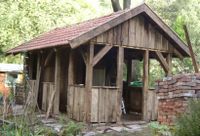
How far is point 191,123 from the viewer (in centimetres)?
622

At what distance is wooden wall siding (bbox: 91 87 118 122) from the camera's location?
12.6 meters

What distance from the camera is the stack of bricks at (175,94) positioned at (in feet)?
29.1

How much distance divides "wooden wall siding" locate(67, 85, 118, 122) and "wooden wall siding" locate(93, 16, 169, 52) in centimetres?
172

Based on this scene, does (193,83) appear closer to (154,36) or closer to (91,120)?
(91,120)

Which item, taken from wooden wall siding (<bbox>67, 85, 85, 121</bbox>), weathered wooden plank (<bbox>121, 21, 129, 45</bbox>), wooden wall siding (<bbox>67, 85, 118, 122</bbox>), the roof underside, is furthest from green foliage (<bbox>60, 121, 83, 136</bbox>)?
weathered wooden plank (<bbox>121, 21, 129, 45</bbox>)

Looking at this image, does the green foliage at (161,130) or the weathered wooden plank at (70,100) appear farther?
the weathered wooden plank at (70,100)

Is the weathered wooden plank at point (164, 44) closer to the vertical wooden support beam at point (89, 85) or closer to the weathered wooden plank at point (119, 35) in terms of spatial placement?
the weathered wooden plank at point (119, 35)

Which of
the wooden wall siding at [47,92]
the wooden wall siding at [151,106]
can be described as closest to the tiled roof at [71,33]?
the wooden wall siding at [47,92]

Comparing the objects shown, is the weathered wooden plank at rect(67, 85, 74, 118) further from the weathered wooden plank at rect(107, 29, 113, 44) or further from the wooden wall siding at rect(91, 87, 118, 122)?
the weathered wooden plank at rect(107, 29, 113, 44)

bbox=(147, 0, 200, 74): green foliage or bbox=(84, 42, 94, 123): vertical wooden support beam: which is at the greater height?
bbox=(147, 0, 200, 74): green foliage

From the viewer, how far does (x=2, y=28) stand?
27.4 metres

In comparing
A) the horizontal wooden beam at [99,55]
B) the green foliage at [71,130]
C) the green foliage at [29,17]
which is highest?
the green foliage at [29,17]

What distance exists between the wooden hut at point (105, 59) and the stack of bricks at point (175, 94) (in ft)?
10.6

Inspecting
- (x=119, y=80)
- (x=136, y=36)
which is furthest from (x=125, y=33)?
(x=119, y=80)
